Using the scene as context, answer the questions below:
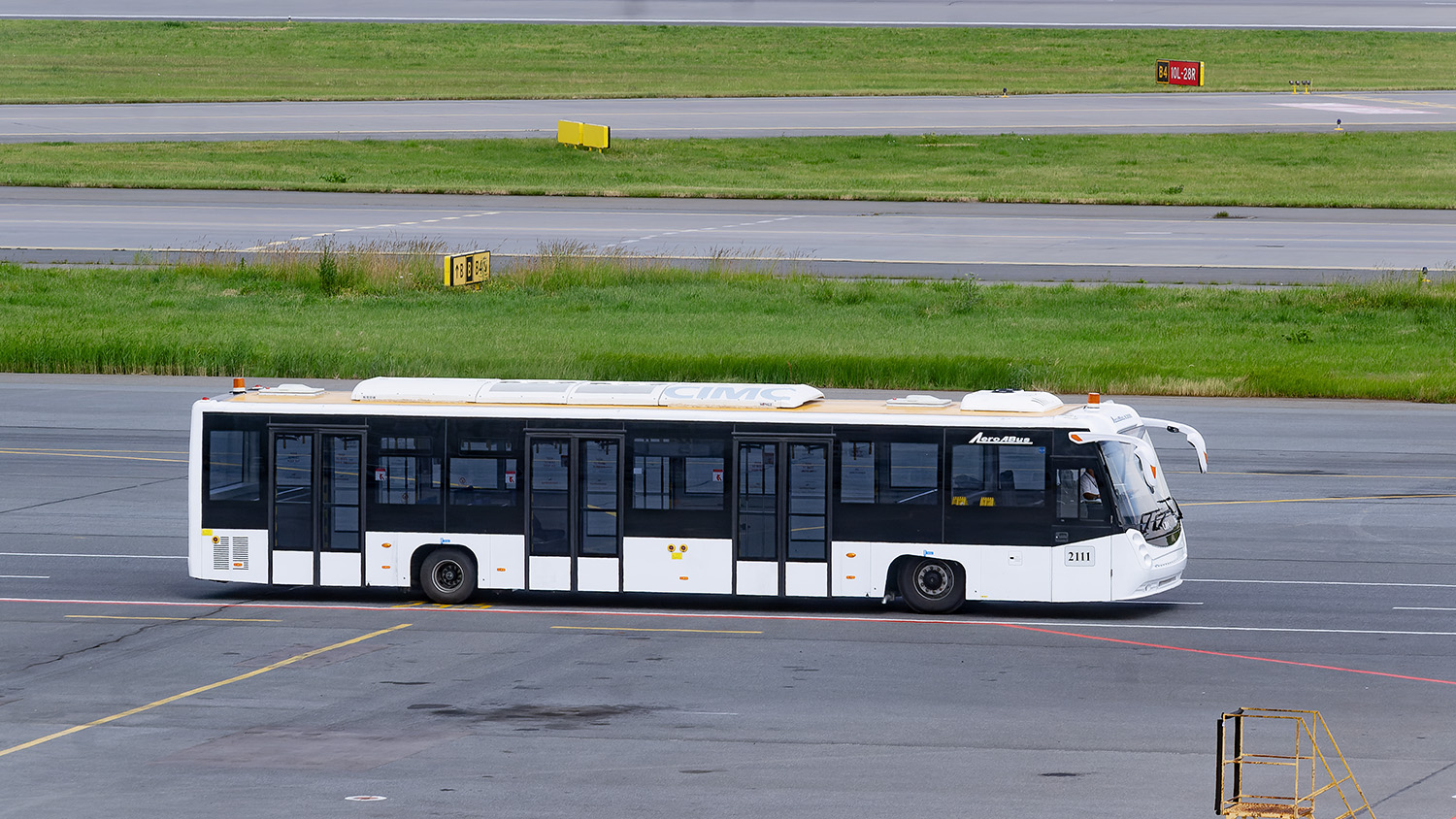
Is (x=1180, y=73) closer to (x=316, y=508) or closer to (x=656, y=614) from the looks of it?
(x=656, y=614)

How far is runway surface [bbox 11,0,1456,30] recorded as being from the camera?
364ft

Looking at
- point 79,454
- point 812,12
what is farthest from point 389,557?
point 812,12

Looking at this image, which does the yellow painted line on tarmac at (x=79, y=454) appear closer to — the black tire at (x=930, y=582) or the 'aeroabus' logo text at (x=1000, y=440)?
the black tire at (x=930, y=582)

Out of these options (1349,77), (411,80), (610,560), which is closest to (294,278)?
(610,560)

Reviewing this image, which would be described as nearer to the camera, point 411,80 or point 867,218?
point 867,218

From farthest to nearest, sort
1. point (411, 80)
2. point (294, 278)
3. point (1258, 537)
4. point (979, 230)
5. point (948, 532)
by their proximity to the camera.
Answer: point (411, 80)
point (979, 230)
point (294, 278)
point (1258, 537)
point (948, 532)

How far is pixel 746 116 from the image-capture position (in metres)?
92.0

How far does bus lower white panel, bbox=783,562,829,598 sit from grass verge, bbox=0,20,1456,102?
79579 mm

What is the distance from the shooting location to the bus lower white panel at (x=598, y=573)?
21.7 m

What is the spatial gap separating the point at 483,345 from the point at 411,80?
6777 centimetres

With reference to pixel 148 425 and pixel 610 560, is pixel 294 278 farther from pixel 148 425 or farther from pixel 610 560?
pixel 610 560

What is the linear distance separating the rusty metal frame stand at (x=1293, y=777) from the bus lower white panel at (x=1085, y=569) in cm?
464

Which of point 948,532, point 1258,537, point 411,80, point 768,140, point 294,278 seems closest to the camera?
point 948,532

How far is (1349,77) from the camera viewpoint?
10638 centimetres
